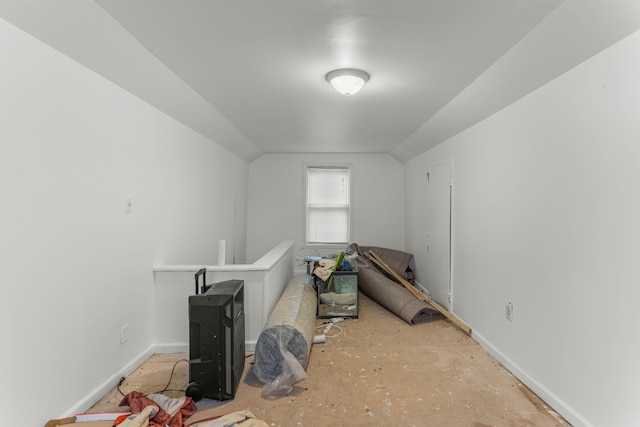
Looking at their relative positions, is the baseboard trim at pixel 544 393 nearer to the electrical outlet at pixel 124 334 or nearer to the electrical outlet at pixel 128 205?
the electrical outlet at pixel 124 334

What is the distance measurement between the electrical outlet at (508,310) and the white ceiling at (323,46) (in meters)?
1.62

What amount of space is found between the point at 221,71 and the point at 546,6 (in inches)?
79.4

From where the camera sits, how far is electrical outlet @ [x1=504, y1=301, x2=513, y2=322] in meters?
2.65

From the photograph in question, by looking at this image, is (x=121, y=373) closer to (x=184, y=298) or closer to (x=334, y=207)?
(x=184, y=298)

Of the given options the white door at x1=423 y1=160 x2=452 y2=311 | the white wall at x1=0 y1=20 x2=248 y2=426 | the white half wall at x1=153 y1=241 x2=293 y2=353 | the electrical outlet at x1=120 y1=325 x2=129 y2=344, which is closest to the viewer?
the white wall at x1=0 y1=20 x2=248 y2=426

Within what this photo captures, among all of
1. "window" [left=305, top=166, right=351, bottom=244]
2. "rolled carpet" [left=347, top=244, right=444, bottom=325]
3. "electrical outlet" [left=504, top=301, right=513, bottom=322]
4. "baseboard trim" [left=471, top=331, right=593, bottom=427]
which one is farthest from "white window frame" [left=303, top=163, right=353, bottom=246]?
Result: "electrical outlet" [left=504, top=301, right=513, bottom=322]

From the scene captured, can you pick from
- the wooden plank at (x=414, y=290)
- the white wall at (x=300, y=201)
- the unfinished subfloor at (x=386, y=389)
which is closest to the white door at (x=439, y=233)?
the wooden plank at (x=414, y=290)

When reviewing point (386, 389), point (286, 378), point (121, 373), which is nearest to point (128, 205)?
point (121, 373)

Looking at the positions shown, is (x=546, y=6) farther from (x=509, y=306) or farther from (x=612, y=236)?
(x=509, y=306)

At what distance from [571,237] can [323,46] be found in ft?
6.25

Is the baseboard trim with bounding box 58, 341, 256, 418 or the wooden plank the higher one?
the wooden plank

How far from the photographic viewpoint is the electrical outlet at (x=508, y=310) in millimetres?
2652

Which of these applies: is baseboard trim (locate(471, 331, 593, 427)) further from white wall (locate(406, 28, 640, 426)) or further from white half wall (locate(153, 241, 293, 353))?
white half wall (locate(153, 241, 293, 353))

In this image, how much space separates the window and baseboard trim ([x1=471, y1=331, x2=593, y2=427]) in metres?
3.43
